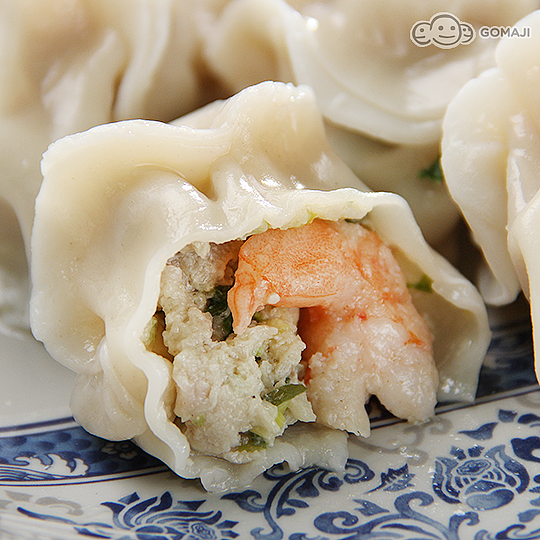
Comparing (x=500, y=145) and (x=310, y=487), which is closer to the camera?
(x=310, y=487)

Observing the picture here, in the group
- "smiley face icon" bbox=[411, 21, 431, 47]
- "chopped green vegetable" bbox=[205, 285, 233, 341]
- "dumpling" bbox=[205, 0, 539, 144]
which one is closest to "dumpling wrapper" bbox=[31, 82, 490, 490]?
"chopped green vegetable" bbox=[205, 285, 233, 341]

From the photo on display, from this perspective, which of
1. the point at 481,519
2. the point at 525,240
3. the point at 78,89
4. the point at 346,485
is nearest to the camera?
the point at 481,519

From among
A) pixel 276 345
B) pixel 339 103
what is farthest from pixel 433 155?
pixel 276 345

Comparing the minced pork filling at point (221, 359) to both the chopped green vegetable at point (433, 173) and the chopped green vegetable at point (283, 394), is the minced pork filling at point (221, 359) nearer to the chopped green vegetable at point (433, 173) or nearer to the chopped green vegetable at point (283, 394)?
the chopped green vegetable at point (283, 394)

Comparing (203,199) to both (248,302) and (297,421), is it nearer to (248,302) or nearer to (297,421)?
(248,302)

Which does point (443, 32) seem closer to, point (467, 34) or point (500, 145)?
point (467, 34)

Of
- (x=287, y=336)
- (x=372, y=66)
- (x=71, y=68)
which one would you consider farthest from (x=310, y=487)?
(x=71, y=68)
